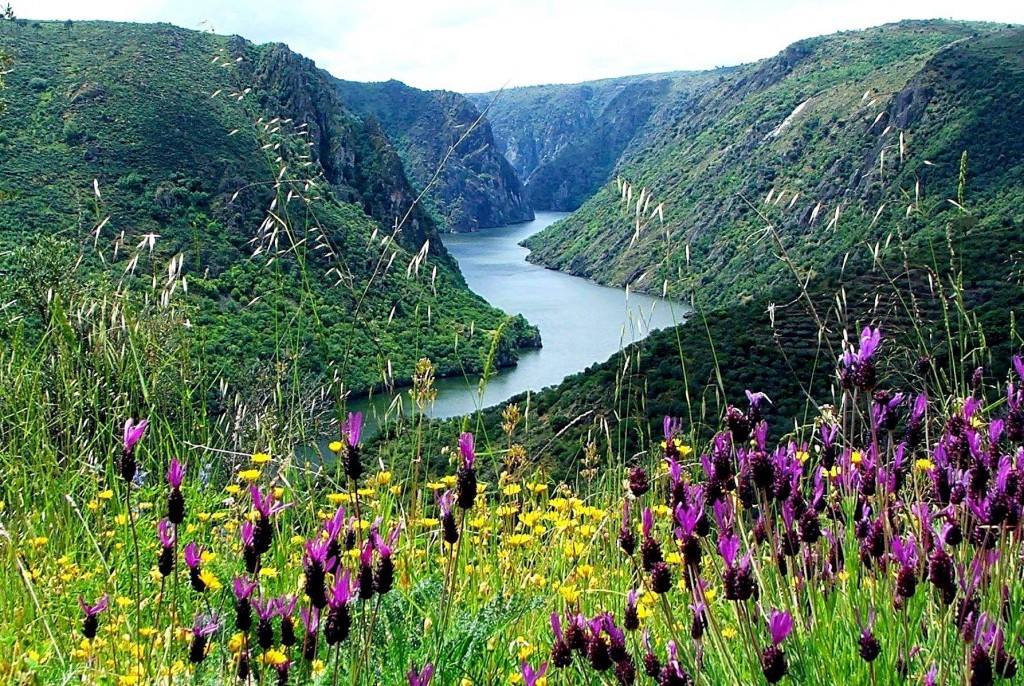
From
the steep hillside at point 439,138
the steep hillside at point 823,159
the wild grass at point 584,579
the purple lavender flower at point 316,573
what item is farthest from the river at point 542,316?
the steep hillside at point 439,138

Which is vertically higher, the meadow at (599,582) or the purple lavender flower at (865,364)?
the purple lavender flower at (865,364)

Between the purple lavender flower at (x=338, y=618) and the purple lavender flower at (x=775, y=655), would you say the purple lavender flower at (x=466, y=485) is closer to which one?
the purple lavender flower at (x=338, y=618)

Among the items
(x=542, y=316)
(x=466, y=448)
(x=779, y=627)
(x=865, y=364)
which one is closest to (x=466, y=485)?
(x=466, y=448)

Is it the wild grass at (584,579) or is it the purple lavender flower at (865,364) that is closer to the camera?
the wild grass at (584,579)

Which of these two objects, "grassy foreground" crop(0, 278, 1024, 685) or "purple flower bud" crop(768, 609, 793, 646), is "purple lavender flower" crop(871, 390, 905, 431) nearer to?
"grassy foreground" crop(0, 278, 1024, 685)

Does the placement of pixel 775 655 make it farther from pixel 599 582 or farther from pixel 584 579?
pixel 599 582
